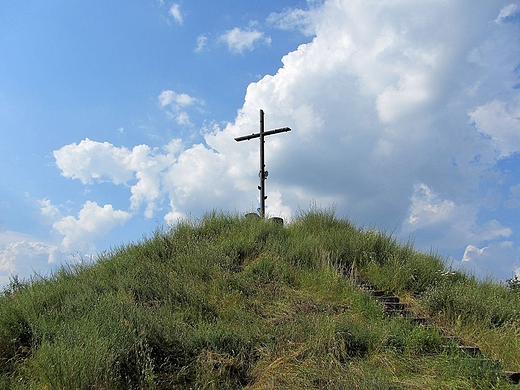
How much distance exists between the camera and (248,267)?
9820mm

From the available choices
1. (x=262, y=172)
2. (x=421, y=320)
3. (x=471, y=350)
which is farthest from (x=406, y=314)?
(x=262, y=172)

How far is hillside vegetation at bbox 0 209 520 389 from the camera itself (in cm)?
583

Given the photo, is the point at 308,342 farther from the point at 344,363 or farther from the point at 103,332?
the point at 103,332

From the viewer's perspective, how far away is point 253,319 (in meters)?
7.57

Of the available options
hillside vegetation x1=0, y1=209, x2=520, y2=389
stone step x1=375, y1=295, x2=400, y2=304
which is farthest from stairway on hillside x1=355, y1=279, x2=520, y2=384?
hillside vegetation x1=0, y1=209, x2=520, y2=389

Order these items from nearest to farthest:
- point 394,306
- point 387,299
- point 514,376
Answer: point 514,376 < point 394,306 < point 387,299

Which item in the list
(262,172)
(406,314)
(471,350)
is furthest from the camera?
(262,172)

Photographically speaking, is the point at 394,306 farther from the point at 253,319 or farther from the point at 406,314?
the point at 253,319

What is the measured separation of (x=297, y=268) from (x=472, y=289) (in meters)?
3.99

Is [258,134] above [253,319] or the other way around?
above

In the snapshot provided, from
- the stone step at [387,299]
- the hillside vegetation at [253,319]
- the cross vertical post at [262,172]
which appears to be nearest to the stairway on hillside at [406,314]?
the stone step at [387,299]

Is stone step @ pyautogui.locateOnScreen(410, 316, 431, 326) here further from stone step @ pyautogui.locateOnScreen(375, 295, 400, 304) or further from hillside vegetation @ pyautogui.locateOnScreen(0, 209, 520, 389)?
stone step @ pyautogui.locateOnScreen(375, 295, 400, 304)

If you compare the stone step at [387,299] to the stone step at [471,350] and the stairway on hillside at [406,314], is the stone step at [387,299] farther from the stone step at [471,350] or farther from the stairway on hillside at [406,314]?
the stone step at [471,350]

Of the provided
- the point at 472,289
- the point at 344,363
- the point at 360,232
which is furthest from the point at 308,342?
the point at 360,232
